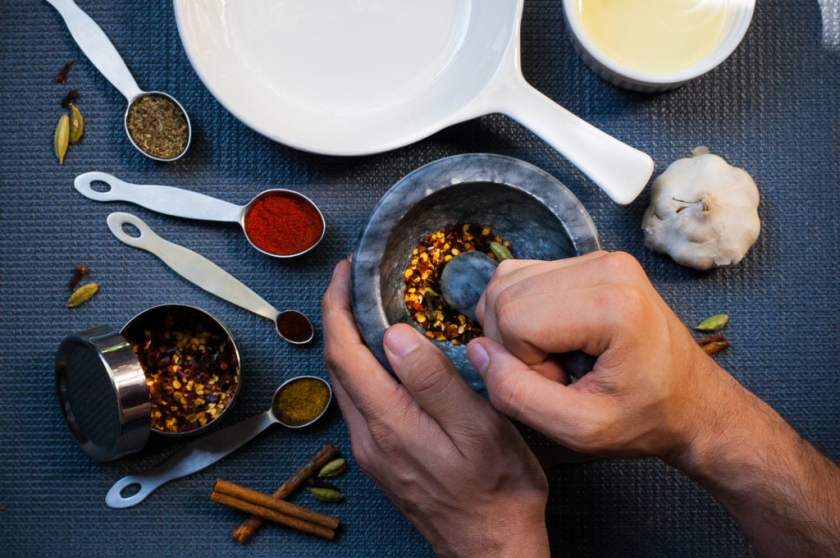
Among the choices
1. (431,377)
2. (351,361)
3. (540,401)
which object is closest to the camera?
(540,401)

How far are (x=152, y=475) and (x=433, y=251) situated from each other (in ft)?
1.71

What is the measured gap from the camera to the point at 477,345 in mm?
848

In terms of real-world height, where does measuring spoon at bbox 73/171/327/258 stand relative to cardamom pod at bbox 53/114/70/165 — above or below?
below

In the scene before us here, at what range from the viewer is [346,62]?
1.21m

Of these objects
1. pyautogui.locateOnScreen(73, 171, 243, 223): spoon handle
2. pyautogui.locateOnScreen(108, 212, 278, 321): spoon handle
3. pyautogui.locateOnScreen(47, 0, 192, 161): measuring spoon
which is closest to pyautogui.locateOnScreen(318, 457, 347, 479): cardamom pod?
pyautogui.locateOnScreen(108, 212, 278, 321): spoon handle

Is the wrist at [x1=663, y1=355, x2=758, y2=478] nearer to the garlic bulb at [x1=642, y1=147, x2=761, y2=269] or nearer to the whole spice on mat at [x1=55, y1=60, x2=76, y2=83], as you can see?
the garlic bulb at [x1=642, y1=147, x2=761, y2=269]

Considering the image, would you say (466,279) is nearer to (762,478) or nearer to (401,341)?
(401,341)

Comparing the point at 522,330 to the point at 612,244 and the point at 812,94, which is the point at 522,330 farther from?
the point at 812,94

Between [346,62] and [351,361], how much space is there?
17.5 inches

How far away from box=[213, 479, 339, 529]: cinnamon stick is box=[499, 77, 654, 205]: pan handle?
0.61 metres

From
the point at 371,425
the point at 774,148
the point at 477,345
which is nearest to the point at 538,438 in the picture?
the point at 371,425

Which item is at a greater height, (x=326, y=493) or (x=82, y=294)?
(x=82, y=294)

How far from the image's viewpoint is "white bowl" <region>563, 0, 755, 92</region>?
1.14 meters

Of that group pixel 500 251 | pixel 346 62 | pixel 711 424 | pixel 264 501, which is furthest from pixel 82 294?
pixel 711 424
